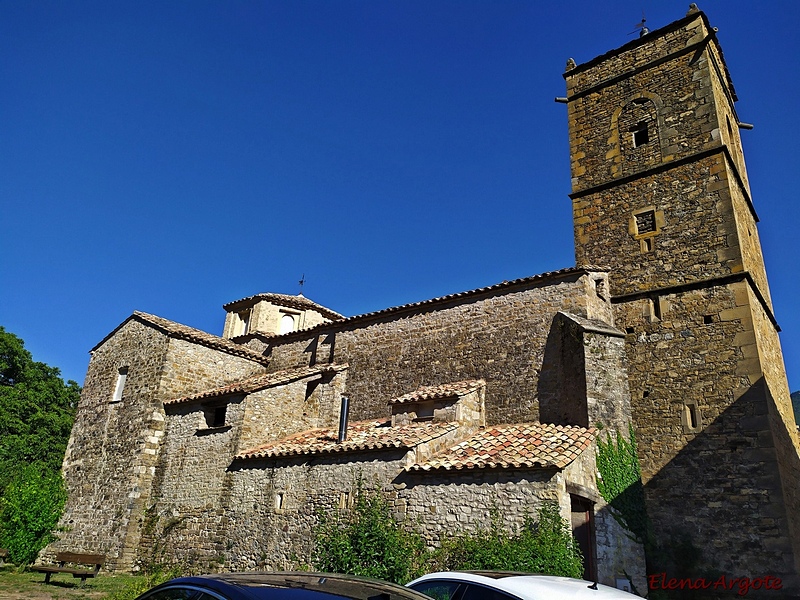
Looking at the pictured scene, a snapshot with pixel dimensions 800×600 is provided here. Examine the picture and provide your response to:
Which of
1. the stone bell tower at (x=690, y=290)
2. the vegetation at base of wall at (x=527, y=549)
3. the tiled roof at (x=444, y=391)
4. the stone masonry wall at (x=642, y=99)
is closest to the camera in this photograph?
the vegetation at base of wall at (x=527, y=549)

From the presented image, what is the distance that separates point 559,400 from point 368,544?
5.49m

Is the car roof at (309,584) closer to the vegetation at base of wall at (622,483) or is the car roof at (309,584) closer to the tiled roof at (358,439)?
the tiled roof at (358,439)

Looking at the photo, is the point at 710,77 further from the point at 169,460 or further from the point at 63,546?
the point at 63,546

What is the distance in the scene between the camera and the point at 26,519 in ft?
48.8

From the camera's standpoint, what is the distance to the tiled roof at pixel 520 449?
1088cm

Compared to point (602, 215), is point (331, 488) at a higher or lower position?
lower

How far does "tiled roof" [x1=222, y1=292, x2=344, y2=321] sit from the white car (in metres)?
20.0

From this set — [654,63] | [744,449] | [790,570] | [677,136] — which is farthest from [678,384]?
[654,63]

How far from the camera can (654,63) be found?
1642 centimetres

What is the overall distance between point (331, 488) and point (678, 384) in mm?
8230

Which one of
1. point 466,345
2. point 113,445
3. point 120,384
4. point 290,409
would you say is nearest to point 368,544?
point 466,345

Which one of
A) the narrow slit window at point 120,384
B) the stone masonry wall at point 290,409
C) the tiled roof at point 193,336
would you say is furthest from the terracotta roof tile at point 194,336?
the stone masonry wall at point 290,409

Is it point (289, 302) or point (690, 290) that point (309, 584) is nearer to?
point (690, 290)

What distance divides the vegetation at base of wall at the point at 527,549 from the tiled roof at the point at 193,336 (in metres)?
11.6
